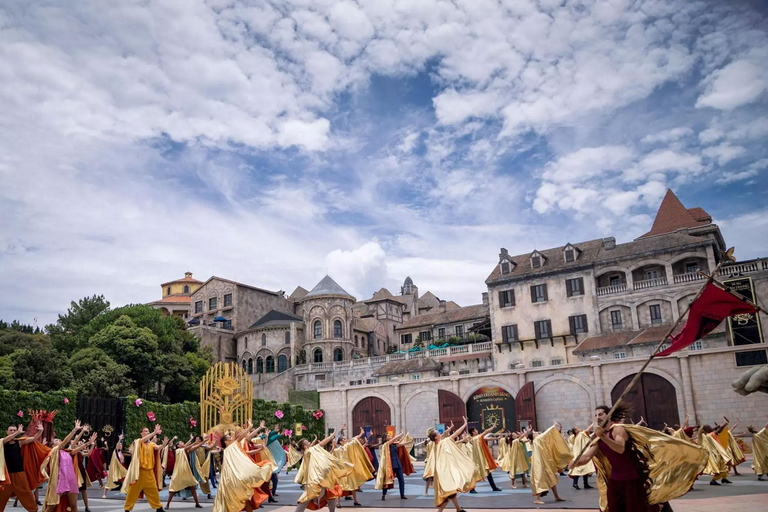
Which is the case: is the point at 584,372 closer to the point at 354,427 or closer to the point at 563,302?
the point at 563,302

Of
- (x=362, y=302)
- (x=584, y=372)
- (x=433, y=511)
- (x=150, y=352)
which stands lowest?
(x=433, y=511)

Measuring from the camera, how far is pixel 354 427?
40250mm

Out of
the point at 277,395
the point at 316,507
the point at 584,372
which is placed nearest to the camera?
the point at 316,507

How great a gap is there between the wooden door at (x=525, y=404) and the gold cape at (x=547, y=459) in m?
Result: 19.5

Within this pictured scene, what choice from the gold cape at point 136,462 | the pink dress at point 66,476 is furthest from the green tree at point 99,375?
the pink dress at point 66,476

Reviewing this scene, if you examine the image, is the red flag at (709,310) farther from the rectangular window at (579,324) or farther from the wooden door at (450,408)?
the rectangular window at (579,324)

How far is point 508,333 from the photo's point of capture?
46.0 metres

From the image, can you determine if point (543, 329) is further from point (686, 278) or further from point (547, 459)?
point (547, 459)

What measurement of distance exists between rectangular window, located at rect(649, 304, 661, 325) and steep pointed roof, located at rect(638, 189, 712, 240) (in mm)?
9974

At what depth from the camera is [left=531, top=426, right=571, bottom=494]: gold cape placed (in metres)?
13.3

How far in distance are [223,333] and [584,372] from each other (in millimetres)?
43060

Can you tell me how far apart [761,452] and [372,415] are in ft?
85.1

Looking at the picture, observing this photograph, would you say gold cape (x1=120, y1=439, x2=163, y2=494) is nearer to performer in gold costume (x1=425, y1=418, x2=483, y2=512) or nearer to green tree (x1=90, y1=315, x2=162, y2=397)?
performer in gold costume (x1=425, y1=418, x2=483, y2=512)

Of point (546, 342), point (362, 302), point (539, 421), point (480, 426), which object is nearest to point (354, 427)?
point (480, 426)
